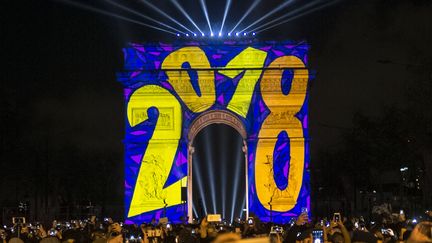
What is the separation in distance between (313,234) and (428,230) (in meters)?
6.17

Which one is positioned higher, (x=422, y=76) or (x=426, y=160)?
(x=422, y=76)

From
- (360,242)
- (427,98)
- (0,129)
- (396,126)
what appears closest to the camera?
(360,242)

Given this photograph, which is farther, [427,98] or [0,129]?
[0,129]

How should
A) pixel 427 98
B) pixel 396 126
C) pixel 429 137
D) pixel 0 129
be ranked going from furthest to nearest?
pixel 0 129
pixel 396 126
pixel 429 137
pixel 427 98

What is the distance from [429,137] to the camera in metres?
39.5

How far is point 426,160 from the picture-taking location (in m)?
39.7

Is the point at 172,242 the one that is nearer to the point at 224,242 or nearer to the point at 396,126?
the point at 224,242

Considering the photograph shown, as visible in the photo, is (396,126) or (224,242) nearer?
(224,242)

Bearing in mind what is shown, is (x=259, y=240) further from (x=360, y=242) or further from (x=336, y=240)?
(x=336, y=240)

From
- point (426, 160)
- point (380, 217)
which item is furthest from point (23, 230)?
point (426, 160)

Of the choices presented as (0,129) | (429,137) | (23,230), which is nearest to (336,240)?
(23,230)

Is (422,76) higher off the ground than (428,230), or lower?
higher

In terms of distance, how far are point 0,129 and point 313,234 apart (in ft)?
125

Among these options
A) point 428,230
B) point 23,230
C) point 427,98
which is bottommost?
point 23,230
